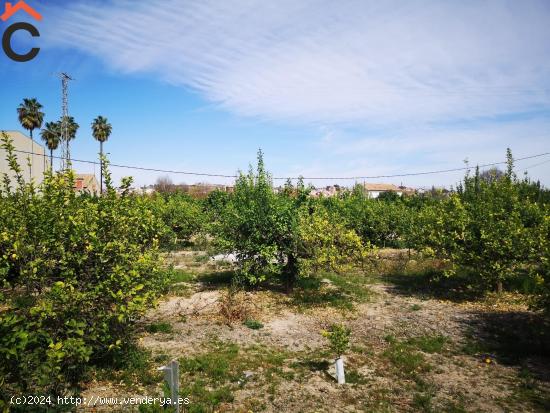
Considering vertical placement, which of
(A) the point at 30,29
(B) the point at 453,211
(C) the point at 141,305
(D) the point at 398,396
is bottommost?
(D) the point at 398,396

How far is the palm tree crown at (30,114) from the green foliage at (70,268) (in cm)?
4734

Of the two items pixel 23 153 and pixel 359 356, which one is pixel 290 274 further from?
pixel 23 153

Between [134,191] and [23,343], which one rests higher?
[134,191]

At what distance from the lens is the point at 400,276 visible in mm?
18469

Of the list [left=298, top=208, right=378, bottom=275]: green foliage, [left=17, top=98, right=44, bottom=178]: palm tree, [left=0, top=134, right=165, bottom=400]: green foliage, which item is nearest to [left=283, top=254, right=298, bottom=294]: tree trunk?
[left=298, top=208, right=378, bottom=275]: green foliage

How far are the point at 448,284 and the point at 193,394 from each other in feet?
44.1

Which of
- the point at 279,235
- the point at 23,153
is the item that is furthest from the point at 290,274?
the point at 23,153

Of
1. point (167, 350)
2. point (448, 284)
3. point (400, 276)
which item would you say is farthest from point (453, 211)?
point (167, 350)

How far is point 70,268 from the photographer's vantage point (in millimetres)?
6871

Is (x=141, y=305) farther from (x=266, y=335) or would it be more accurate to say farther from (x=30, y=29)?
(x=30, y=29)

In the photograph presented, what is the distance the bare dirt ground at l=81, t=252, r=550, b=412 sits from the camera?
6887mm

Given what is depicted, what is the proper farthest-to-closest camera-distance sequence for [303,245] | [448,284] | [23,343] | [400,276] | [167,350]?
[400,276] < [448,284] < [303,245] < [167,350] < [23,343]

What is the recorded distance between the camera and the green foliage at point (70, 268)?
6203 millimetres

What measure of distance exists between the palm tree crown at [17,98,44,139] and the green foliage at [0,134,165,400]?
47338 mm
